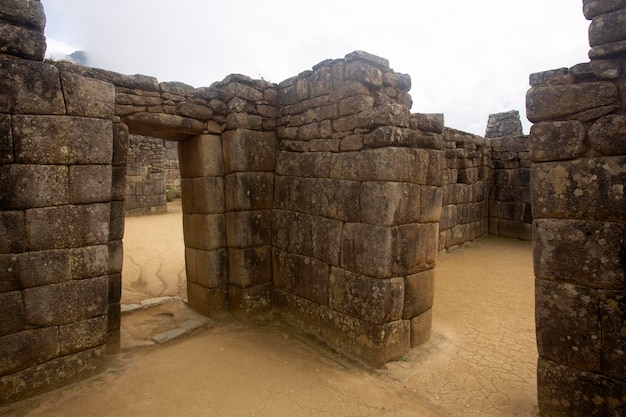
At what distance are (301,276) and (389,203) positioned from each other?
6.74ft

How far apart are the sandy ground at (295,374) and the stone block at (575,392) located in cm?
65

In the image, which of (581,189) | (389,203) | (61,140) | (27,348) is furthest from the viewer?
(389,203)

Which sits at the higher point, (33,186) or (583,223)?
(33,186)

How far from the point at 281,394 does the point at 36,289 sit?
2847mm

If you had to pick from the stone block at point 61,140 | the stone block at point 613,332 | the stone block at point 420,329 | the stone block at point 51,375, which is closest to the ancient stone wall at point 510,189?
the stone block at point 420,329

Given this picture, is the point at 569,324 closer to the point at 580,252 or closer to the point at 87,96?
the point at 580,252

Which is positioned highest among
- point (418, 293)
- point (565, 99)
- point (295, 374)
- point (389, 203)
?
point (565, 99)

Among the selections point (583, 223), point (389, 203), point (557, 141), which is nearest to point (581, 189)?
point (583, 223)

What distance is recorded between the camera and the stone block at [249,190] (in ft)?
19.5

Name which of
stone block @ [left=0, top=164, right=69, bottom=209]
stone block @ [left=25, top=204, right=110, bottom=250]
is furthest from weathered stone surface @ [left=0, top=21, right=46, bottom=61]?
stone block @ [left=25, top=204, right=110, bottom=250]

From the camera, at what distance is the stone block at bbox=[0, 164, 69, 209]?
3.59 meters

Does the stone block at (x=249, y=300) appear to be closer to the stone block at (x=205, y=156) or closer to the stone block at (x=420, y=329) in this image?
the stone block at (x=205, y=156)

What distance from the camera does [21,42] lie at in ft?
11.9

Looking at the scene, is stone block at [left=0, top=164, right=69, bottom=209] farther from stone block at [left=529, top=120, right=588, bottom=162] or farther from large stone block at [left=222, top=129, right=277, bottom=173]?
stone block at [left=529, top=120, right=588, bottom=162]
